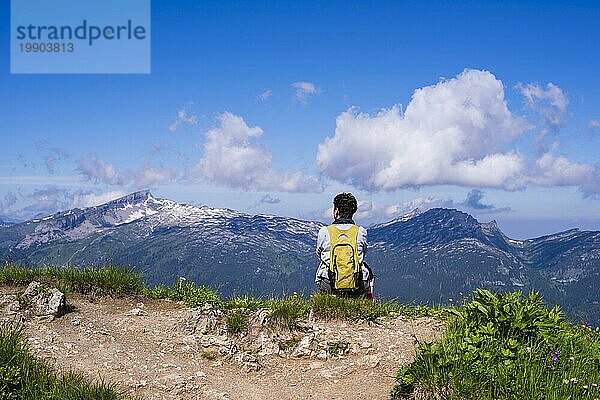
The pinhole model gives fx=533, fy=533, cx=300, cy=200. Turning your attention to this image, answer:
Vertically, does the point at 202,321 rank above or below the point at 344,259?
below

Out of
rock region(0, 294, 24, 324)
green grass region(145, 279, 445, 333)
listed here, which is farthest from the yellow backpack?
rock region(0, 294, 24, 324)

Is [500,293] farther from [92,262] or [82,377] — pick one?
[92,262]

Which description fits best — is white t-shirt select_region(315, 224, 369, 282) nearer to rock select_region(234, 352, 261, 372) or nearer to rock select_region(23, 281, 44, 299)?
rock select_region(234, 352, 261, 372)

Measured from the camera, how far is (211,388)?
7.78 metres

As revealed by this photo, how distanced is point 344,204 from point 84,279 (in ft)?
19.1

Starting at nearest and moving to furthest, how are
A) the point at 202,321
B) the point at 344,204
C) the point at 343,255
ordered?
1. the point at 202,321
2. the point at 343,255
3. the point at 344,204

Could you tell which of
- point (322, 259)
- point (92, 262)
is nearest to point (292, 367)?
point (322, 259)

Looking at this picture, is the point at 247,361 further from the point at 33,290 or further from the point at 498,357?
the point at 33,290

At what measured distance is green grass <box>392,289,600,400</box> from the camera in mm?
5922

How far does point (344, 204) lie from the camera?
405 inches

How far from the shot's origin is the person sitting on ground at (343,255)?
10031 mm

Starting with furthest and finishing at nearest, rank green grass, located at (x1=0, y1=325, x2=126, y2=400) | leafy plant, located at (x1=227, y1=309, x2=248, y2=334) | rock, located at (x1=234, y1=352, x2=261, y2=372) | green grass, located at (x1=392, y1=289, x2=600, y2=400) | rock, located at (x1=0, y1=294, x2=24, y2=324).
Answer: leafy plant, located at (x1=227, y1=309, x2=248, y2=334) < rock, located at (x1=0, y1=294, x2=24, y2=324) < rock, located at (x1=234, y1=352, x2=261, y2=372) < green grass, located at (x1=0, y1=325, x2=126, y2=400) < green grass, located at (x1=392, y1=289, x2=600, y2=400)

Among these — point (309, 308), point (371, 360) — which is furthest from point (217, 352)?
point (371, 360)

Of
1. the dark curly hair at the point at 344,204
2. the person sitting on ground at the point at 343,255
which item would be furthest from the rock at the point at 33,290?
the dark curly hair at the point at 344,204
